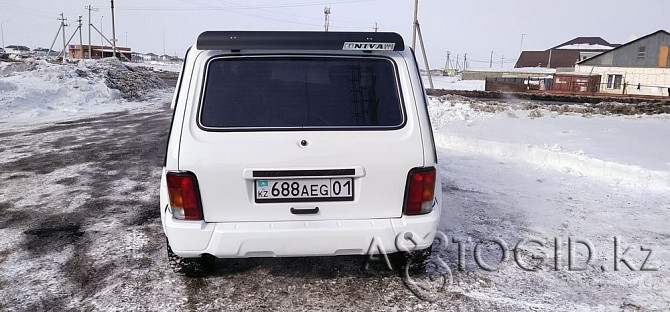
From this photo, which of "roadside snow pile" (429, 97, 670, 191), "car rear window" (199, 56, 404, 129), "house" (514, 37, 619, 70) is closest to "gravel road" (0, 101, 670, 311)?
"roadside snow pile" (429, 97, 670, 191)

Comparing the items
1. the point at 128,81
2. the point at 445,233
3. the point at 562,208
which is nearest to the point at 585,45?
the point at 128,81

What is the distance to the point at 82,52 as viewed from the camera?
6900cm

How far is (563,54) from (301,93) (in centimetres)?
8114

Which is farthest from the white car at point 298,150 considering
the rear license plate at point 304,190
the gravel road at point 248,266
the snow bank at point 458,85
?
the snow bank at point 458,85

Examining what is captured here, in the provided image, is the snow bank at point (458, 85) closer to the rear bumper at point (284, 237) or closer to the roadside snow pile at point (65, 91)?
the roadside snow pile at point (65, 91)

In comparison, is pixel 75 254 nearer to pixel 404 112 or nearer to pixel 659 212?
pixel 404 112

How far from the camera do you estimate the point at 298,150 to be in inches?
115

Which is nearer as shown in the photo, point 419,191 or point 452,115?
point 419,191

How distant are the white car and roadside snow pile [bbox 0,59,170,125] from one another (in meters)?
12.7

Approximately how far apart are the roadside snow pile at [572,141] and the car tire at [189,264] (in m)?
6.08

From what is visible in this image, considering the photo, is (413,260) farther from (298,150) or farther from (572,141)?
(572,141)

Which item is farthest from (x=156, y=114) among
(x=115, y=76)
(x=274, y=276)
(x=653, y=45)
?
(x=653, y=45)

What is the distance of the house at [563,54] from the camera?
236 ft

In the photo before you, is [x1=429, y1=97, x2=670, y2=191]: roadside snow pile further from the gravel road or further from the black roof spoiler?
the black roof spoiler
